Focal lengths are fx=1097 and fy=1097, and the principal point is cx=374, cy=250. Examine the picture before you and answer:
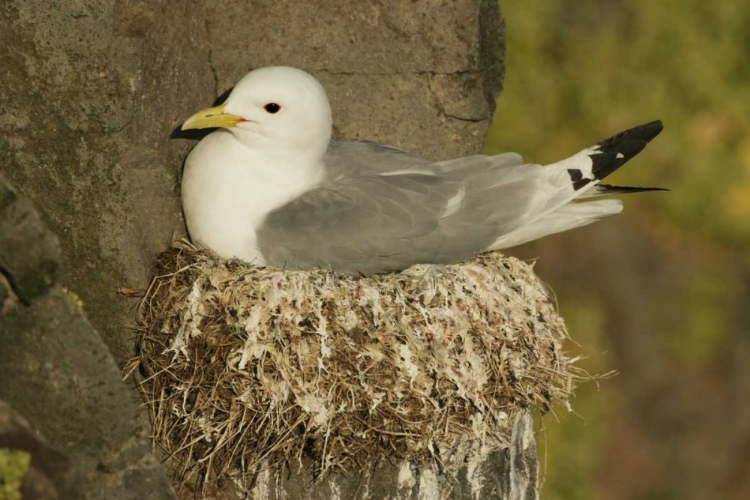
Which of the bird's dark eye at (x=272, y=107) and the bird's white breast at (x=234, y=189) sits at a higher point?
the bird's dark eye at (x=272, y=107)

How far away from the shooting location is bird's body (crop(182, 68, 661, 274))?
4023 mm

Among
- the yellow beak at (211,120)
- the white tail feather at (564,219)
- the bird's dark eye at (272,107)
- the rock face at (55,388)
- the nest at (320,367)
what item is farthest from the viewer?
the white tail feather at (564,219)

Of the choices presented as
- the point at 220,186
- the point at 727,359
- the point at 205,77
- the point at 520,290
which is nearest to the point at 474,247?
the point at 520,290

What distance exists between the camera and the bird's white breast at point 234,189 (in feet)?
13.2

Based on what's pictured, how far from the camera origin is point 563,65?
362 inches

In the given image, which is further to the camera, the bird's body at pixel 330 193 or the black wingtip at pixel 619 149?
the black wingtip at pixel 619 149

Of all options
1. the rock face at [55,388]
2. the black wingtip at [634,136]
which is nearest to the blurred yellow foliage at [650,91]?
the black wingtip at [634,136]

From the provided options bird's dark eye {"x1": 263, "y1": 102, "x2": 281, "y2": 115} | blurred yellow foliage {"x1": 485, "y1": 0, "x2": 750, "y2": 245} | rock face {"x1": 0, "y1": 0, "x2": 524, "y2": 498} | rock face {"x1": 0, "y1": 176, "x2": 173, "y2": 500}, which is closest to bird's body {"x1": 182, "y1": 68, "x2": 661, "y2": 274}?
bird's dark eye {"x1": 263, "y1": 102, "x2": 281, "y2": 115}

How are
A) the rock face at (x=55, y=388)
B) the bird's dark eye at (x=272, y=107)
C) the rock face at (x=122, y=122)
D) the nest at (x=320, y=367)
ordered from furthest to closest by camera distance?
1. the bird's dark eye at (x=272, y=107)
2. the nest at (x=320, y=367)
3. the rock face at (x=122, y=122)
4. the rock face at (x=55, y=388)

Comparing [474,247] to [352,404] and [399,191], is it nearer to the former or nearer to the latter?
[399,191]

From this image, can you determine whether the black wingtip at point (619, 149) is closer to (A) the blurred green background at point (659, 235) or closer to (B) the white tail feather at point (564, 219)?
(B) the white tail feather at point (564, 219)

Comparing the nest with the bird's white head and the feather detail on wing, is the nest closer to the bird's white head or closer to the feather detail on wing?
the feather detail on wing

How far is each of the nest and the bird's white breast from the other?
96 millimetres

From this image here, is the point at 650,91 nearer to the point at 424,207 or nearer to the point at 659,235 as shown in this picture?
the point at 659,235
